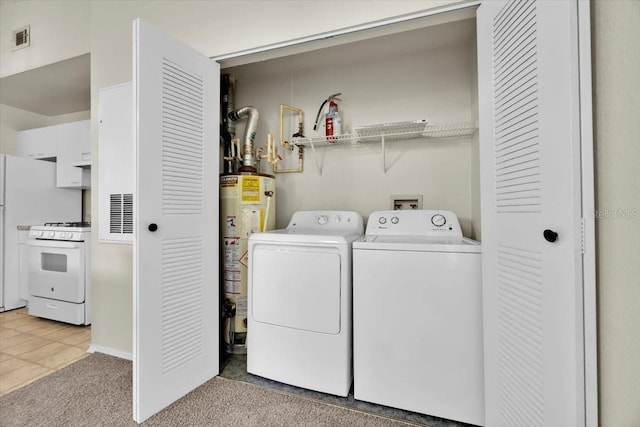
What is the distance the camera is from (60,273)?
108 inches

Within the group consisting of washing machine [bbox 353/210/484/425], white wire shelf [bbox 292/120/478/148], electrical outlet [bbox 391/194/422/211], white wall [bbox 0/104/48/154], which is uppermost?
white wall [bbox 0/104/48/154]

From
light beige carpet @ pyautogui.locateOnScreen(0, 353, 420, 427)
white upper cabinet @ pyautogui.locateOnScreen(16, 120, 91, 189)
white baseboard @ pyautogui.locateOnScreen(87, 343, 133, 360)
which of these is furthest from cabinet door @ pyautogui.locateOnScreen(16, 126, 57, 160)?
light beige carpet @ pyautogui.locateOnScreen(0, 353, 420, 427)

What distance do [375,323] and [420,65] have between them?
1.88m

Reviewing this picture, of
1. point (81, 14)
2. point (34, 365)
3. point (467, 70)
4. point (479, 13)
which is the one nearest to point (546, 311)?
point (479, 13)

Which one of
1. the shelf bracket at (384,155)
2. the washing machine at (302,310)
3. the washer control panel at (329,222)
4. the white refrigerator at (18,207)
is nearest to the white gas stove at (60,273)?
the white refrigerator at (18,207)

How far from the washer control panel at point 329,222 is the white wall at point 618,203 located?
1.38 meters

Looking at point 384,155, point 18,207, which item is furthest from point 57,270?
point 384,155

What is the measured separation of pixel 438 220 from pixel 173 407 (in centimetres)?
188

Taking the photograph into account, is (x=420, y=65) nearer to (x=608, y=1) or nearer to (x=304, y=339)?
(x=608, y=1)

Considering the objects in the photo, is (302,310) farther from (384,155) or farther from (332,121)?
(332,121)

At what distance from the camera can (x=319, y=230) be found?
7.00ft

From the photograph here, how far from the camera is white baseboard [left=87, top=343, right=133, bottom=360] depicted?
207cm

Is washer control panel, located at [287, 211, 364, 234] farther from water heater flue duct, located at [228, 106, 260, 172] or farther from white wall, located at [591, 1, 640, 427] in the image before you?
white wall, located at [591, 1, 640, 427]

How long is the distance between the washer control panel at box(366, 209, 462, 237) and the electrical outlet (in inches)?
9.5
